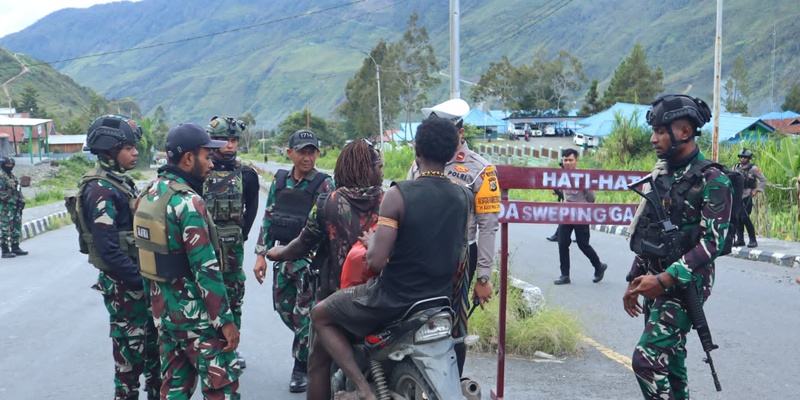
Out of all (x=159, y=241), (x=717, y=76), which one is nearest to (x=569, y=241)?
(x=159, y=241)

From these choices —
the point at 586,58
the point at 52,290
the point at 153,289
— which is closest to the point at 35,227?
the point at 52,290

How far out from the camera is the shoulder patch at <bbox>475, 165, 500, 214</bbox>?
4.96 meters

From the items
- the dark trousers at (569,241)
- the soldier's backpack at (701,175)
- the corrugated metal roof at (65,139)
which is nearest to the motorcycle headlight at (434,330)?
the soldier's backpack at (701,175)

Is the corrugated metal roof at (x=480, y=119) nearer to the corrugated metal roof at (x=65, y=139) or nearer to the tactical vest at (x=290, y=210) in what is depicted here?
the corrugated metal roof at (x=65, y=139)

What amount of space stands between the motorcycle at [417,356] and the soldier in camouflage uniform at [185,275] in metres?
0.78

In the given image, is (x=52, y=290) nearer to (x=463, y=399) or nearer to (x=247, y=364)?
(x=247, y=364)

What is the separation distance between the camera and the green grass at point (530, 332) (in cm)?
638

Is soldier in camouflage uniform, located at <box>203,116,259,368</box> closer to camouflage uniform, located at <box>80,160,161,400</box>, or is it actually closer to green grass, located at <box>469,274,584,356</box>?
camouflage uniform, located at <box>80,160,161,400</box>

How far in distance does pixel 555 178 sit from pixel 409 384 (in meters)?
1.96

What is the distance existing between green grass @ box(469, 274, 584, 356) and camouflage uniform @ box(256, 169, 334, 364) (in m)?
1.65

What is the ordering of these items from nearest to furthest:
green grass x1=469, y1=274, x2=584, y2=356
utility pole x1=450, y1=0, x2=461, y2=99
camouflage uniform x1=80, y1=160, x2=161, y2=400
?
camouflage uniform x1=80, y1=160, x2=161, y2=400 → green grass x1=469, y1=274, x2=584, y2=356 → utility pole x1=450, y1=0, x2=461, y2=99

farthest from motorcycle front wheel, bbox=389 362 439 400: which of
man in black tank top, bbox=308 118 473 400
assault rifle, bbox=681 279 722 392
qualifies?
assault rifle, bbox=681 279 722 392

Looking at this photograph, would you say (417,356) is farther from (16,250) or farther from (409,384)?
(16,250)

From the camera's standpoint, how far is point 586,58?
632ft
